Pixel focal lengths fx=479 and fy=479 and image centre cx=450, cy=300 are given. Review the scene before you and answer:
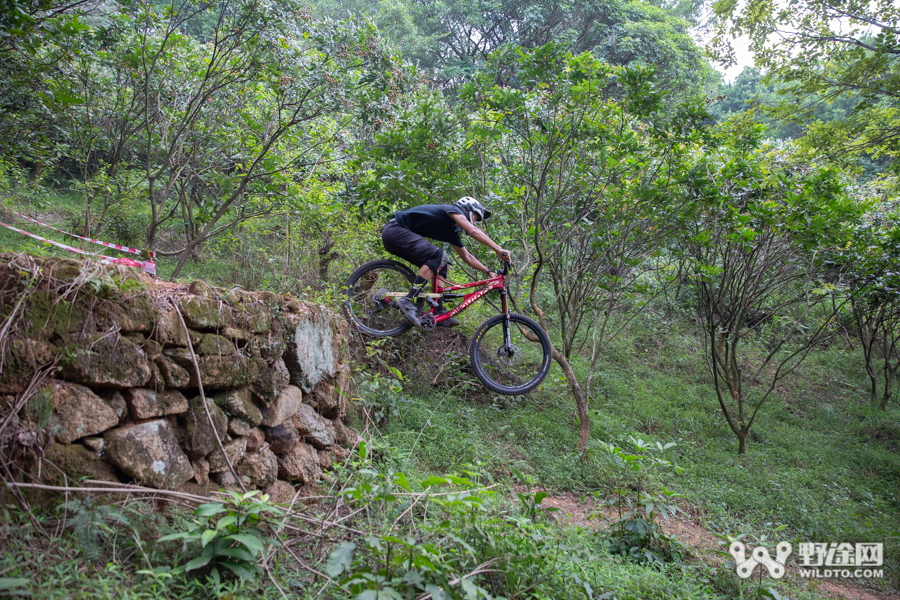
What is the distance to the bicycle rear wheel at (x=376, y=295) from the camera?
5.42 meters

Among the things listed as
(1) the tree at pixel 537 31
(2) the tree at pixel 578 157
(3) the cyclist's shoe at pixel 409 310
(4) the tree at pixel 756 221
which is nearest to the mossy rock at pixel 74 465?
(3) the cyclist's shoe at pixel 409 310

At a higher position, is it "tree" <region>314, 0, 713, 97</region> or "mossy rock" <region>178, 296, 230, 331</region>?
"tree" <region>314, 0, 713, 97</region>

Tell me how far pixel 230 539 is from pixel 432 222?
11.4 feet

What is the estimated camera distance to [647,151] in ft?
A: 19.3

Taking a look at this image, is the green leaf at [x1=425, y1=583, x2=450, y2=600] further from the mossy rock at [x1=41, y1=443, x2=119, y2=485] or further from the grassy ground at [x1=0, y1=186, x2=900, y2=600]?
the mossy rock at [x1=41, y1=443, x2=119, y2=485]

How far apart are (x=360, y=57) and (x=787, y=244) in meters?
6.34

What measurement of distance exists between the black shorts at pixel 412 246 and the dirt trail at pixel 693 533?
262cm

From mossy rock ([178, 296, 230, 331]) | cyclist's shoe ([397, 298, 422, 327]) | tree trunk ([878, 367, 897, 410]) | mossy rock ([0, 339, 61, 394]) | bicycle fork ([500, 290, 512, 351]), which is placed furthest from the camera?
tree trunk ([878, 367, 897, 410])

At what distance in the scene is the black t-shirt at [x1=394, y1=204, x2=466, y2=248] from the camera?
4953mm

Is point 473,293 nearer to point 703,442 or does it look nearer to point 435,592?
point 435,592

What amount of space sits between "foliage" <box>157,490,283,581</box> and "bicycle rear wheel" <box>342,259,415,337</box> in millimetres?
2935

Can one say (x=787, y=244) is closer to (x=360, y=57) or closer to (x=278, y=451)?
(x=360, y=57)

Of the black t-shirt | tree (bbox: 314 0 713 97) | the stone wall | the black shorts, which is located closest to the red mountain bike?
the black shorts

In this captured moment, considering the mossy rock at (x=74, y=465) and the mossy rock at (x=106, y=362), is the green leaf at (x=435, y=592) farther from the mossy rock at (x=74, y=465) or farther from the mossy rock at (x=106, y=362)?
the mossy rock at (x=106, y=362)
